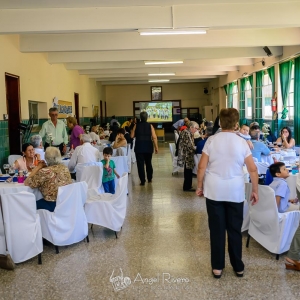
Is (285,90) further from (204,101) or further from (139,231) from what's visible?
(204,101)

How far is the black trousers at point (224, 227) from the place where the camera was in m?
3.64

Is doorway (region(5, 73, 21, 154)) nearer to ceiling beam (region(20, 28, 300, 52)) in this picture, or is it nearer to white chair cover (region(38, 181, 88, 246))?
ceiling beam (region(20, 28, 300, 52))

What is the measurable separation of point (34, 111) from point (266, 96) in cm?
734

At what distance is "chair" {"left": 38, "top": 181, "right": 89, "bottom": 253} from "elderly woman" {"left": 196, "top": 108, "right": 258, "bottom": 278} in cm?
148

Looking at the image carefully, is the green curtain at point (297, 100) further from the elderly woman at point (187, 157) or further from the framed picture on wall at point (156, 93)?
the framed picture on wall at point (156, 93)

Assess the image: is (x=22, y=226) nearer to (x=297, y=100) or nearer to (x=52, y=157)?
(x=52, y=157)

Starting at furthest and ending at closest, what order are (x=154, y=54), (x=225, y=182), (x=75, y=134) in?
(x=154, y=54) < (x=75, y=134) < (x=225, y=182)

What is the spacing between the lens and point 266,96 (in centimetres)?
1363

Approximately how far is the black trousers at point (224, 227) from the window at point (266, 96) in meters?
10.00

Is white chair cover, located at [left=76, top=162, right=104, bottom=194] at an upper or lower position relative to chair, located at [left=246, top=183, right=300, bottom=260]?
upper

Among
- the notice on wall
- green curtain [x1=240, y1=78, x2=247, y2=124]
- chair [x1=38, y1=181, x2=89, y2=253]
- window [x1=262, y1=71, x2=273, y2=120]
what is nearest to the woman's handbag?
chair [x1=38, y1=181, x2=89, y2=253]

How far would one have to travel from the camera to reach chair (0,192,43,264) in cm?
397

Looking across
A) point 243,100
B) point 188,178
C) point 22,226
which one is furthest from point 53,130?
point 243,100

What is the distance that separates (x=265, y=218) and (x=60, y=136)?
5.37 metres
